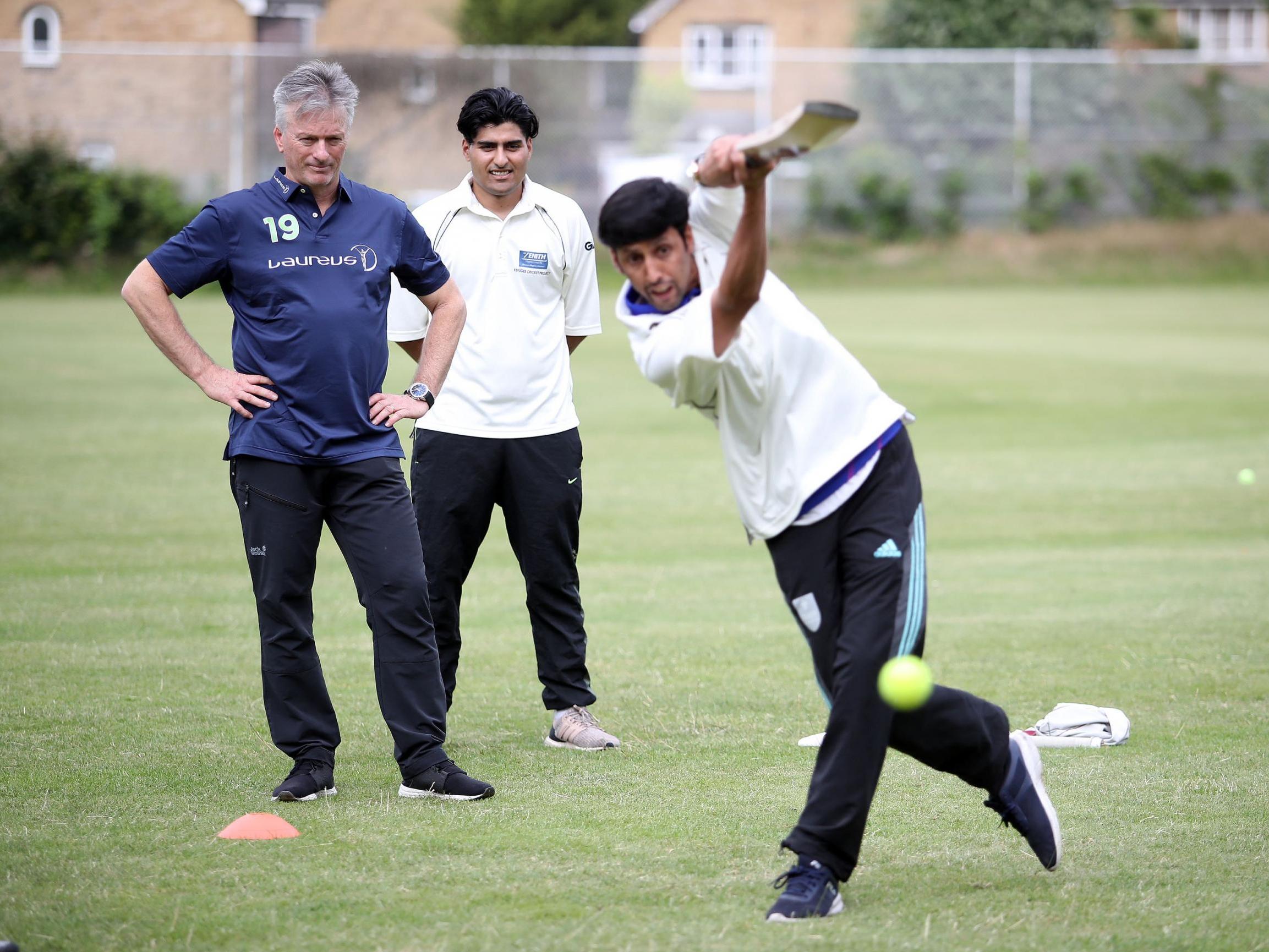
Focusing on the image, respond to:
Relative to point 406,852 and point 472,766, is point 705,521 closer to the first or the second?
→ point 472,766

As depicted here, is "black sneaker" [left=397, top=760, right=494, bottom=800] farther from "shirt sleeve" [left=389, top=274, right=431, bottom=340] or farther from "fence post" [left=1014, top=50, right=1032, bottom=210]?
"fence post" [left=1014, top=50, right=1032, bottom=210]

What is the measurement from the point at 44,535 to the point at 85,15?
44411 mm

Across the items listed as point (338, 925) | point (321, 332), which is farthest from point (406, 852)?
point (321, 332)

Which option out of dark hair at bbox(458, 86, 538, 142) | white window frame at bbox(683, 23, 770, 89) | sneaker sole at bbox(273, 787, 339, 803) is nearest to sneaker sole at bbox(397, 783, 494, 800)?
sneaker sole at bbox(273, 787, 339, 803)

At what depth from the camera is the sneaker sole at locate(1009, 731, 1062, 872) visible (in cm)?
464

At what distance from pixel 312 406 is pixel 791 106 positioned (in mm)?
34651

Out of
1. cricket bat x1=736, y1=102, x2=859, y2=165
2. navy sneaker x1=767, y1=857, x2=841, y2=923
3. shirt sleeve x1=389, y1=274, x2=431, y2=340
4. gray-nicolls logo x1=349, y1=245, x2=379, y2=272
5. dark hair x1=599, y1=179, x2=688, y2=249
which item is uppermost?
cricket bat x1=736, y1=102, x2=859, y2=165

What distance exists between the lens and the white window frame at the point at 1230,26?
6159 cm

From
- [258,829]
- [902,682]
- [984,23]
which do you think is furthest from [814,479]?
[984,23]

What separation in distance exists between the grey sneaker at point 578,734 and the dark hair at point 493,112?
2.37 m

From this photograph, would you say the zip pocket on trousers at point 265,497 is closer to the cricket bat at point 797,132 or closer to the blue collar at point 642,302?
the blue collar at point 642,302

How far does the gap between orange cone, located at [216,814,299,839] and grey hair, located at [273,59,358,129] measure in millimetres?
2363

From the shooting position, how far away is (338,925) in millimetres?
4250

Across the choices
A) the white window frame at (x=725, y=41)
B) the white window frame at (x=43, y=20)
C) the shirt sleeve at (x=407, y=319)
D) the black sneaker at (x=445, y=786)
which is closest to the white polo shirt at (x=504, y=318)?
the shirt sleeve at (x=407, y=319)
